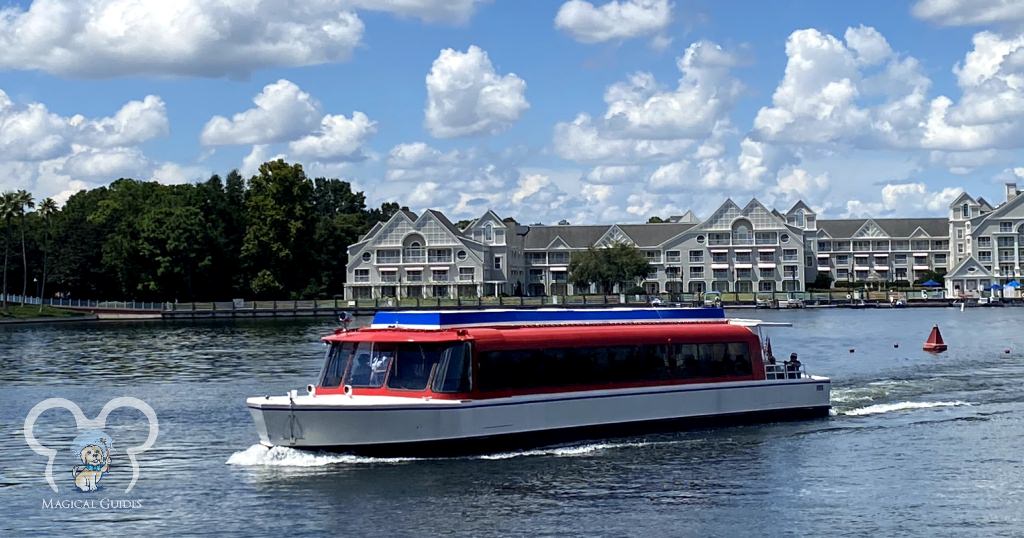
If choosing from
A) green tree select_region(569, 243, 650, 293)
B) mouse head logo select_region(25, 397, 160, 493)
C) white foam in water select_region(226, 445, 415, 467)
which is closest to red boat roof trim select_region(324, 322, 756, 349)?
white foam in water select_region(226, 445, 415, 467)

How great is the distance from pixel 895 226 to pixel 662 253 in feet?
142

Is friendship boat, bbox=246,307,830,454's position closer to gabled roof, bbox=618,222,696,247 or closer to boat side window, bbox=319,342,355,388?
boat side window, bbox=319,342,355,388

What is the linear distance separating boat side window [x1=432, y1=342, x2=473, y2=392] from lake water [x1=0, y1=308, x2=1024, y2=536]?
1726 mm

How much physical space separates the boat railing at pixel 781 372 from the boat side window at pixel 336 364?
12580 mm

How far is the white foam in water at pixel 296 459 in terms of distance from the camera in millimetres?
27672

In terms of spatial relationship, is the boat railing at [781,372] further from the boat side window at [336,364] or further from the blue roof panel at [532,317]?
the boat side window at [336,364]

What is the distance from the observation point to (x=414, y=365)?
94.3 ft

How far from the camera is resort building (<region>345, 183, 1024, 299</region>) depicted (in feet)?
503

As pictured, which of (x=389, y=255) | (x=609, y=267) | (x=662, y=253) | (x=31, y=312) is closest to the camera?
(x=31, y=312)

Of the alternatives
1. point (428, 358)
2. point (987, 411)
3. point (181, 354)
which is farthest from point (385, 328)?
point (181, 354)

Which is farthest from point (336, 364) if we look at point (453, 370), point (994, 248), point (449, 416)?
point (994, 248)

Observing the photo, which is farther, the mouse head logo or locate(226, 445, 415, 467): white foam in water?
the mouse head logo

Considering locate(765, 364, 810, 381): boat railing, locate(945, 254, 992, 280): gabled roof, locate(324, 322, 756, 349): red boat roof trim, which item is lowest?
locate(765, 364, 810, 381): boat railing

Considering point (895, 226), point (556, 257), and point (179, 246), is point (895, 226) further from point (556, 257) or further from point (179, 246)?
point (179, 246)
